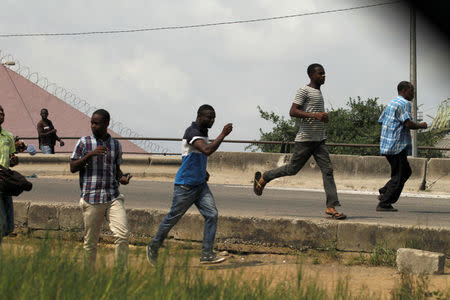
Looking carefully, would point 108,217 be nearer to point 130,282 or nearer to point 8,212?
point 8,212

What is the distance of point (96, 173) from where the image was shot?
18.2 feet

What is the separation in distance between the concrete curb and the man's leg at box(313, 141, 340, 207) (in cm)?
85

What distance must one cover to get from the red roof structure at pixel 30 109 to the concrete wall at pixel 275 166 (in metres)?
21.5

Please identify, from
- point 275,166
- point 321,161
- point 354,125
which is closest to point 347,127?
point 354,125

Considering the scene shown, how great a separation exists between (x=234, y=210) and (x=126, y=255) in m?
6.33

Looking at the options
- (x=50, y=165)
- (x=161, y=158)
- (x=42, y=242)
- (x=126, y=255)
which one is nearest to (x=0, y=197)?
(x=42, y=242)

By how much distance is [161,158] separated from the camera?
16.4 meters

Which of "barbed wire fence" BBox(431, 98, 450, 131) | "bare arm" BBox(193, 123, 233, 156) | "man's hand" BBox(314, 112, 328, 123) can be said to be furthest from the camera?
→ "man's hand" BBox(314, 112, 328, 123)

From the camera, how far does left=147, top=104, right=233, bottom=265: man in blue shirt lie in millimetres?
6176

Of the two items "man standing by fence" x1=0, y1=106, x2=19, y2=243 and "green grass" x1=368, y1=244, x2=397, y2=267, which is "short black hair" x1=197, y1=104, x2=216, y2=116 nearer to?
"man standing by fence" x1=0, y1=106, x2=19, y2=243

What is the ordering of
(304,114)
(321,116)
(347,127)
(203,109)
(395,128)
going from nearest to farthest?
(203,109) → (321,116) → (304,114) → (395,128) → (347,127)

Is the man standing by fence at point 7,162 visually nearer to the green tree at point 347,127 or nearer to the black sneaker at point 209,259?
the black sneaker at point 209,259

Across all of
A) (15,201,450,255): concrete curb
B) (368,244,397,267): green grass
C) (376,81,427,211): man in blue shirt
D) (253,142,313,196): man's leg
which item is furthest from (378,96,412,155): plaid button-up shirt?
(368,244,397,267): green grass

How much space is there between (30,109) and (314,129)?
114 ft
